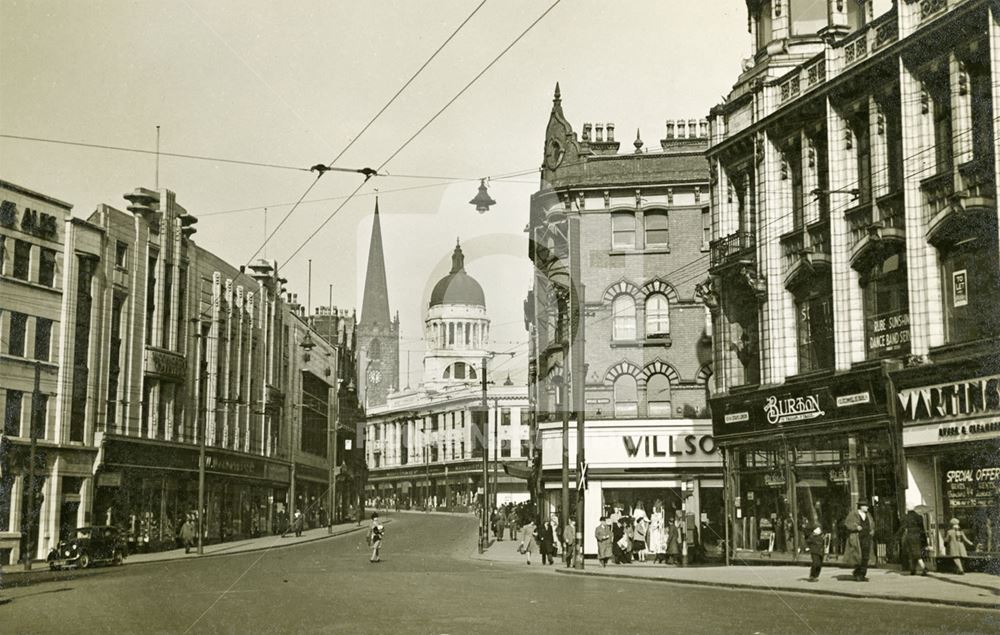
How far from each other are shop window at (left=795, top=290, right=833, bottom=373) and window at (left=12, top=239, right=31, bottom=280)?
2706 cm

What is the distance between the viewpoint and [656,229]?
48.2 metres

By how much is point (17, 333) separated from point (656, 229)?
2596cm

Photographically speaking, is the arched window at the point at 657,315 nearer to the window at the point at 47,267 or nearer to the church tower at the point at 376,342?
the window at the point at 47,267

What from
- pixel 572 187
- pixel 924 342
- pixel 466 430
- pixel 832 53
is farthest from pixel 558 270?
pixel 466 430

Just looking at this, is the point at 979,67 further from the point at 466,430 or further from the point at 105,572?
the point at 466,430

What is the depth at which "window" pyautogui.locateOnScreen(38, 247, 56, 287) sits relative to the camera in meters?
40.6

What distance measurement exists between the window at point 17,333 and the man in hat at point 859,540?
29.1 metres

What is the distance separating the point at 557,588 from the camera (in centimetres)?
2345

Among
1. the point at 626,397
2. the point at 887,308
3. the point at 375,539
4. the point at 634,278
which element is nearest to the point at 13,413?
the point at 375,539

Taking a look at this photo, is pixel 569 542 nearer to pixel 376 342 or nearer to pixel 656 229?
pixel 656 229

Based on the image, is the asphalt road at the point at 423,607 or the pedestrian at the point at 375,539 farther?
the pedestrian at the point at 375,539

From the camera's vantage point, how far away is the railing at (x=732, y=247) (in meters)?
32.3

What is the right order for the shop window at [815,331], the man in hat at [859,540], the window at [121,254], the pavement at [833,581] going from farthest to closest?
the window at [121,254]
the shop window at [815,331]
the man in hat at [859,540]
the pavement at [833,581]

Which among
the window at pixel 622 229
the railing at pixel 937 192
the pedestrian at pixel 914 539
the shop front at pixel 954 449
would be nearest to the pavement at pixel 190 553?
the window at pixel 622 229
